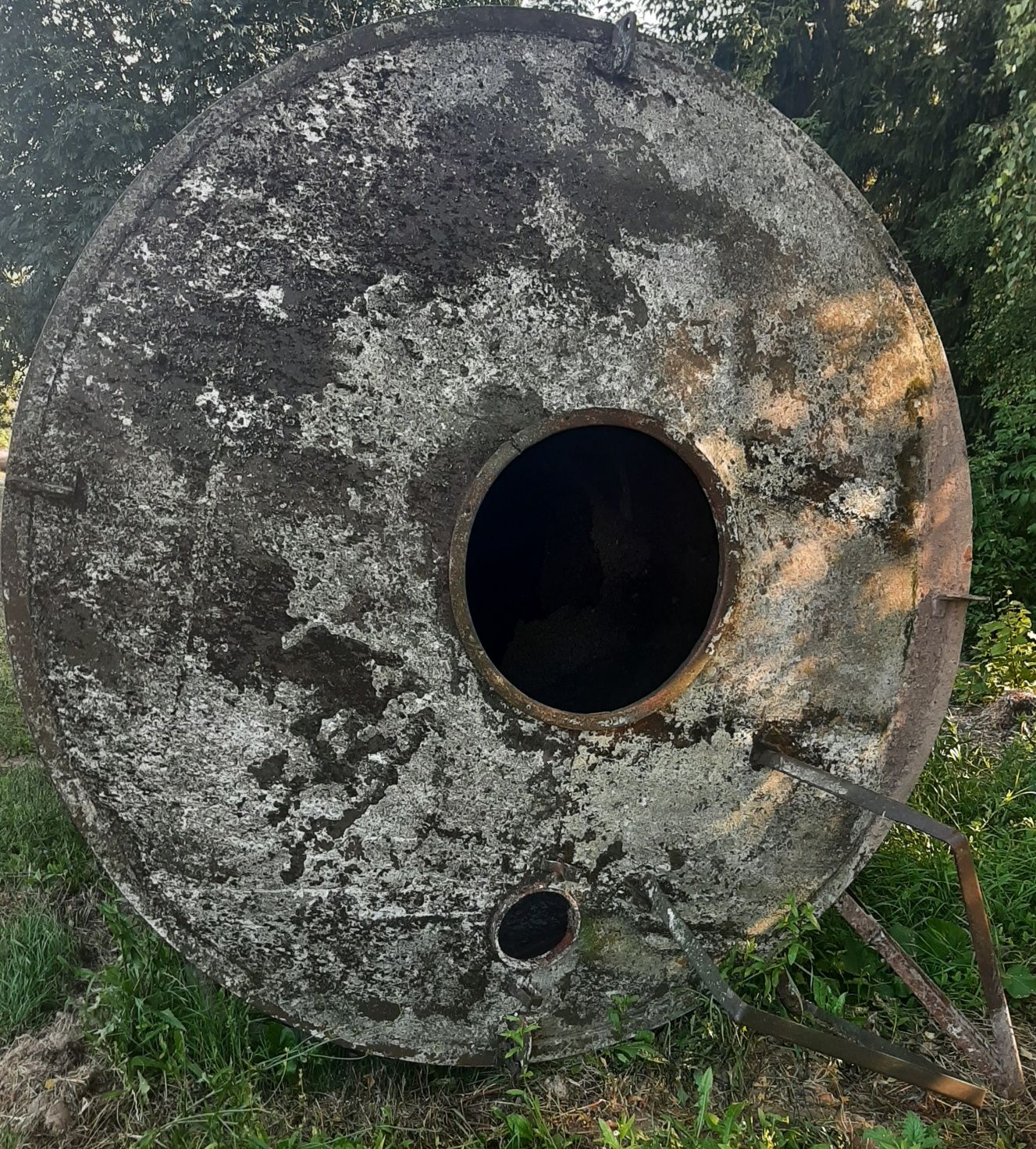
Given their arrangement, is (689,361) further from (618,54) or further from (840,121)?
(840,121)

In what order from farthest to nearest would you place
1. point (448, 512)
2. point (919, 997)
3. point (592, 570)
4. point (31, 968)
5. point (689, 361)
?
point (592, 570) → point (31, 968) → point (919, 997) → point (689, 361) → point (448, 512)

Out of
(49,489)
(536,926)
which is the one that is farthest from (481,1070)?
(49,489)

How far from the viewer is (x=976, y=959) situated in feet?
6.54

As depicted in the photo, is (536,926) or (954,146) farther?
(954,146)

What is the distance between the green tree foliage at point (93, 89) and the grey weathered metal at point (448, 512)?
4825 millimetres

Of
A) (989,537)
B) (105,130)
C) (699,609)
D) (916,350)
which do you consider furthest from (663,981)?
(105,130)

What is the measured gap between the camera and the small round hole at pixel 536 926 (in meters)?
2.03

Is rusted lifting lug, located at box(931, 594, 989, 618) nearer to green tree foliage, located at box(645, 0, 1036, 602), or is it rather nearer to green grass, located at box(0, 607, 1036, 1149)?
green grass, located at box(0, 607, 1036, 1149)

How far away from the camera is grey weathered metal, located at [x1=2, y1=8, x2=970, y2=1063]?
165 cm

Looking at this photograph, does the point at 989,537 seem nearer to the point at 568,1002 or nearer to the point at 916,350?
the point at 916,350

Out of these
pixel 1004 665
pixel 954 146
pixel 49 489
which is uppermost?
pixel 954 146

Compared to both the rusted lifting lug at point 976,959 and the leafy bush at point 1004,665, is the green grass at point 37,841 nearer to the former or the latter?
the rusted lifting lug at point 976,959

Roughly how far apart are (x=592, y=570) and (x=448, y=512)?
54.6 inches

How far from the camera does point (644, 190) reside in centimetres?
187
